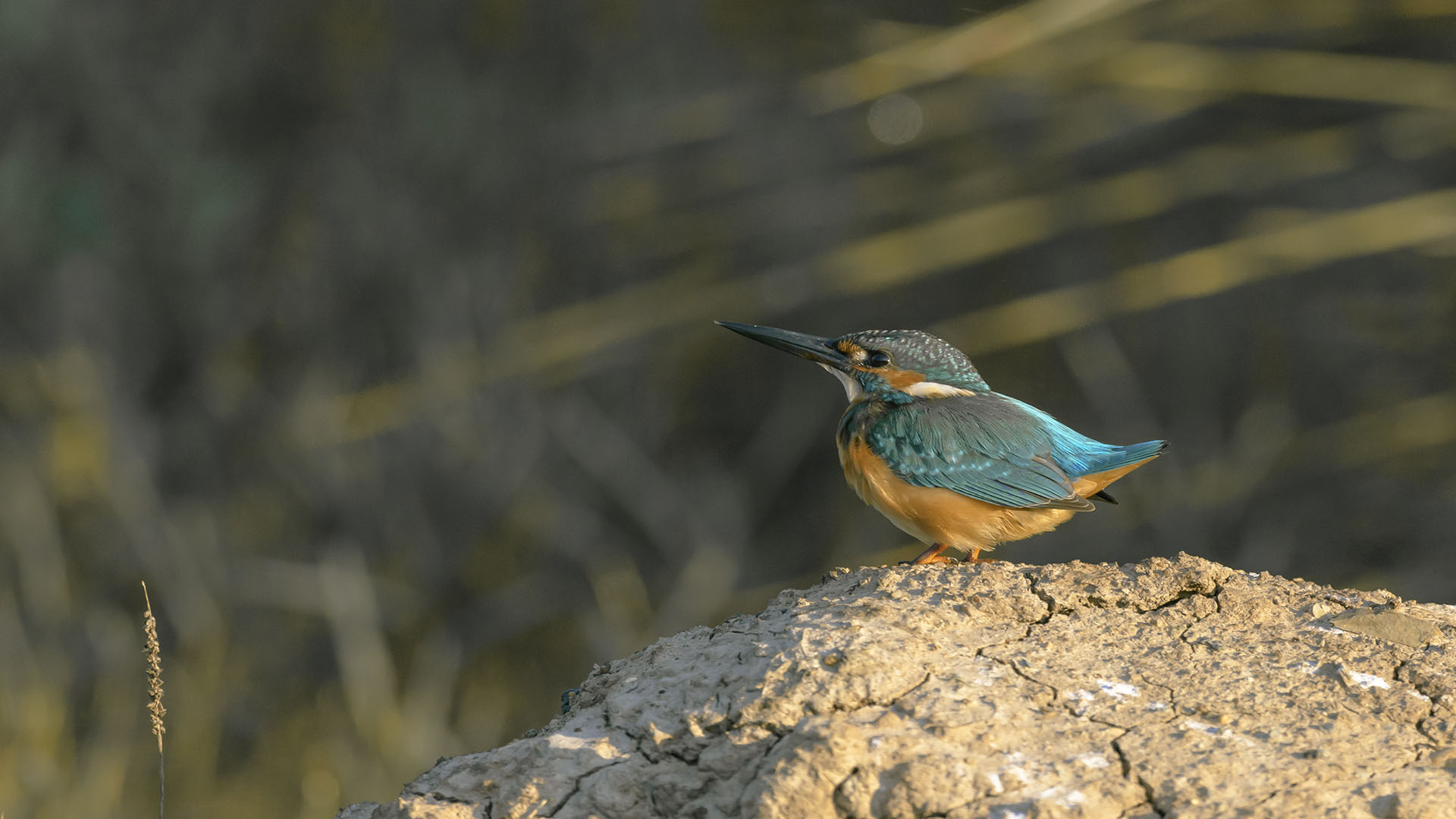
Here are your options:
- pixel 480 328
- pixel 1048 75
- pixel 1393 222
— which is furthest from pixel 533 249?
pixel 1393 222

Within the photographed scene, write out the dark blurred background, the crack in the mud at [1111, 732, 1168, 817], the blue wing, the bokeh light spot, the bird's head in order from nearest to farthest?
the crack in the mud at [1111, 732, 1168, 817]
the blue wing
the bird's head
the dark blurred background
the bokeh light spot

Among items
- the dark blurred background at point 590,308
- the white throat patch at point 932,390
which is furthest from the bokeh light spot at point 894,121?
the white throat patch at point 932,390

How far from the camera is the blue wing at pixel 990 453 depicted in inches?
90.6

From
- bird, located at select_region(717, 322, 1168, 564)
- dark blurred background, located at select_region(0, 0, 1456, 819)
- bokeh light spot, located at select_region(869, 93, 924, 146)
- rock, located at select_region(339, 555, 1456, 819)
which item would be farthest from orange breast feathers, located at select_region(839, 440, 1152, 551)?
bokeh light spot, located at select_region(869, 93, 924, 146)

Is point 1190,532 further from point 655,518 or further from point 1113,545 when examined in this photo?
point 655,518

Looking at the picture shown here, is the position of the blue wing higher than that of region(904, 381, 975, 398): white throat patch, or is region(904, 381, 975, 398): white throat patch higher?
region(904, 381, 975, 398): white throat patch

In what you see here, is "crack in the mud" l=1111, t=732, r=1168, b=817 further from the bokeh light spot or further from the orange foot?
the bokeh light spot

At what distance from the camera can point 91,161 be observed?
16.5ft

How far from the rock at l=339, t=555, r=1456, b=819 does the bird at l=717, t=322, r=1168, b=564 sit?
1.21 feet

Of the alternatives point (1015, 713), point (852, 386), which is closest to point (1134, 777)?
point (1015, 713)

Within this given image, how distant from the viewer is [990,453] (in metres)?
2.34

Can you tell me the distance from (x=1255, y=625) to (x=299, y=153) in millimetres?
4506

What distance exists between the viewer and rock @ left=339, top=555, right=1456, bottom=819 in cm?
143

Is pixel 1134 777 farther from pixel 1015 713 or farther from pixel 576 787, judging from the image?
pixel 576 787
